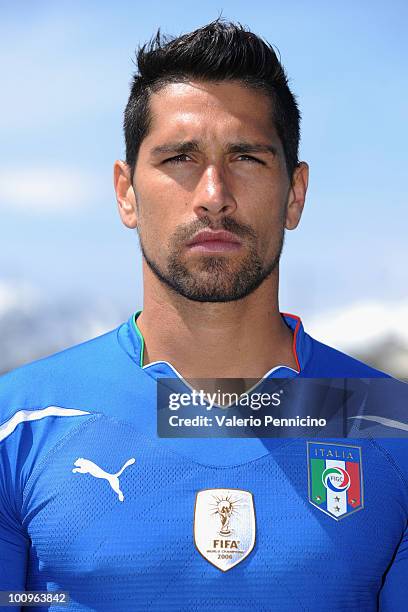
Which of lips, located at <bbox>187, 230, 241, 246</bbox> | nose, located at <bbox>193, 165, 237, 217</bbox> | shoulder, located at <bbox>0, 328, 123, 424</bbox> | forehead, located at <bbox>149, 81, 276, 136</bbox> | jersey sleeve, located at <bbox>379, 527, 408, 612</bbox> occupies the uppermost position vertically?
forehead, located at <bbox>149, 81, 276, 136</bbox>

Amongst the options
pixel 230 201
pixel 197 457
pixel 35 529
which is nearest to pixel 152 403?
pixel 197 457

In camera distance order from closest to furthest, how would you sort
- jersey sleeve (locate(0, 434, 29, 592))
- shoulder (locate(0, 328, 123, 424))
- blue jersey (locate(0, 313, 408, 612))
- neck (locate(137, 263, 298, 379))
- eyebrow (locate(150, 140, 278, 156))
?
blue jersey (locate(0, 313, 408, 612)), jersey sleeve (locate(0, 434, 29, 592)), eyebrow (locate(150, 140, 278, 156)), shoulder (locate(0, 328, 123, 424)), neck (locate(137, 263, 298, 379))

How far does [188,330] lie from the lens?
14.5ft

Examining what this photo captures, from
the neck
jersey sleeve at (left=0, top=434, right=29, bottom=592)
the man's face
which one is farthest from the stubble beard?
jersey sleeve at (left=0, top=434, right=29, bottom=592)

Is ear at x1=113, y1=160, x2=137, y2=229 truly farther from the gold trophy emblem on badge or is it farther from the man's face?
the gold trophy emblem on badge

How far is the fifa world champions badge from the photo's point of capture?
3.85 meters

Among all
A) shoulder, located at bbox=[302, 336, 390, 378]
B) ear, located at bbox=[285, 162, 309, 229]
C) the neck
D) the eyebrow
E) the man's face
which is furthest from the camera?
ear, located at bbox=[285, 162, 309, 229]

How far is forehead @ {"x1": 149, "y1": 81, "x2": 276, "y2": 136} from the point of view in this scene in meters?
4.24

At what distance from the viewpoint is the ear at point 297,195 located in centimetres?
467

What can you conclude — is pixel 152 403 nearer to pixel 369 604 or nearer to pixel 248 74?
pixel 369 604

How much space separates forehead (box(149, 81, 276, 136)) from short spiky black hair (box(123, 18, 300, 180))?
6cm

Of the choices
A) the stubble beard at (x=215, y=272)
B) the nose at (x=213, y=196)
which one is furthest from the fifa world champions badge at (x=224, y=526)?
the nose at (x=213, y=196)

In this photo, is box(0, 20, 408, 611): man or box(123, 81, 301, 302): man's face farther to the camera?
box(123, 81, 301, 302): man's face

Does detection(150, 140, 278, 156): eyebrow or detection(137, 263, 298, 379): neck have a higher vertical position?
detection(150, 140, 278, 156): eyebrow
